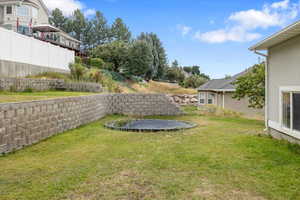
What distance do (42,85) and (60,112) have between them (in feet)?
20.4

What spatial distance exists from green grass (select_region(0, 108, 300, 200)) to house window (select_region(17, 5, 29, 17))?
28288 millimetres

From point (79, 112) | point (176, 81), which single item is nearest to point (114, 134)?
point (79, 112)

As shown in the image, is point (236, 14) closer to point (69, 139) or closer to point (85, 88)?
point (85, 88)

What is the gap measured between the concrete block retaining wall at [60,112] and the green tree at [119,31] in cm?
4518

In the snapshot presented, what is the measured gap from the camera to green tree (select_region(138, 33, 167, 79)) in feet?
109

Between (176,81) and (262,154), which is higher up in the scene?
(176,81)

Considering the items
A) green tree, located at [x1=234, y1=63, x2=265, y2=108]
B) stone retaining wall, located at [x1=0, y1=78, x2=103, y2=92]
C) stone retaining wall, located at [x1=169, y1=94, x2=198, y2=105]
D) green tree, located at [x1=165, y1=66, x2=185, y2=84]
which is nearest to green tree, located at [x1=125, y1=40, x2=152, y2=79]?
stone retaining wall, located at [x1=169, y1=94, x2=198, y2=105]

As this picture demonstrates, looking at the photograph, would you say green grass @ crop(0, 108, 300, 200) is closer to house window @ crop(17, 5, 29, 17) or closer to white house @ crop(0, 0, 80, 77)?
white house @ crop(0, 0, 80, 77)


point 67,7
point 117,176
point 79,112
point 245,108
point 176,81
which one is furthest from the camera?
point 67,7

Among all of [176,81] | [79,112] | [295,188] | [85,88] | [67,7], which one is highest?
[67,7]

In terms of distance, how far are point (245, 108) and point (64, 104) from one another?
640 inches

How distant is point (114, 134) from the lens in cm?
802

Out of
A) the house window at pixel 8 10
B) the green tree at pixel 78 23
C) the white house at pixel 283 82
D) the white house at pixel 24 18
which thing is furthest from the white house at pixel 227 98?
the green tree at pixel 78 23

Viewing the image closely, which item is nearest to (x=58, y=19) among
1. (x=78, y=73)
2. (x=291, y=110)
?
(x=78, y=73)
